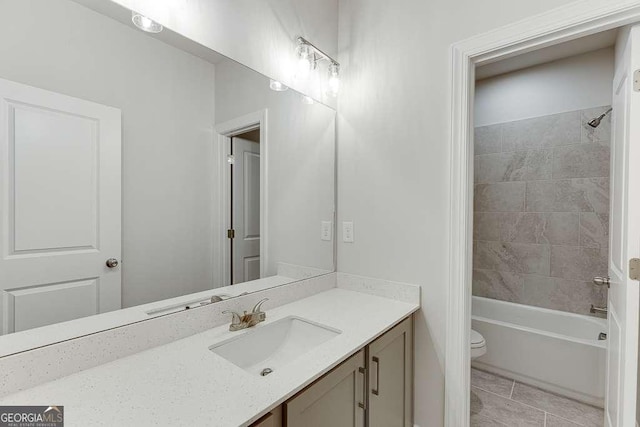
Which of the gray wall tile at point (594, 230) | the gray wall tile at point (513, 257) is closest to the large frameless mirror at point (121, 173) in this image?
the gray wall tile at point (513, 257)

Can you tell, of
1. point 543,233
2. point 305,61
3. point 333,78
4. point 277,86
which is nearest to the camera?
point 277,86

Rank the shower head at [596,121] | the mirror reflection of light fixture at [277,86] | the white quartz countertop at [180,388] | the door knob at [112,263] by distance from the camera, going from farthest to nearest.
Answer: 1. the shower head at [596,121]
2. the mirror reflection of light fixture at [277,86]
3. the door knob at [112,263]
4. the white quartz countertop at [180,388]

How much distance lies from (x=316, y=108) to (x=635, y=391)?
193cm

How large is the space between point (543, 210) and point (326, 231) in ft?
6.50

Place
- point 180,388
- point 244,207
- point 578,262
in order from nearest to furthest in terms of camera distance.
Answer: point 180,388 < point 244,207 < point 578,262

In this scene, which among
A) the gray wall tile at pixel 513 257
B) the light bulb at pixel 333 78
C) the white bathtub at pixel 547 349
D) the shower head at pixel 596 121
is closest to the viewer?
the light bulb at pixel 333 78

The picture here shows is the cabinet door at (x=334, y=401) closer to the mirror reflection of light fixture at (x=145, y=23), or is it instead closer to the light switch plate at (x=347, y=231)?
the light switch plate at (x=347, y=231)

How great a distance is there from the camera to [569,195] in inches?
94.8

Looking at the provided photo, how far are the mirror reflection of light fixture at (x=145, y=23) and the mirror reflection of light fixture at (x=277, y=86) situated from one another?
56 cm

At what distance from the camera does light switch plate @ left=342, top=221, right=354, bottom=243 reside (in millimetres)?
1832

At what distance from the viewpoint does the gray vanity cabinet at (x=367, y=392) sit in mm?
900

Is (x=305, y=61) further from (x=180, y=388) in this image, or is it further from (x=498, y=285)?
(x=498, y=285)

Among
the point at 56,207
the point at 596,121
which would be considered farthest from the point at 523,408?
the point at 56,207

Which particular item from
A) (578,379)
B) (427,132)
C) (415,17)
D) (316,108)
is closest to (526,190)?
(578,379)
